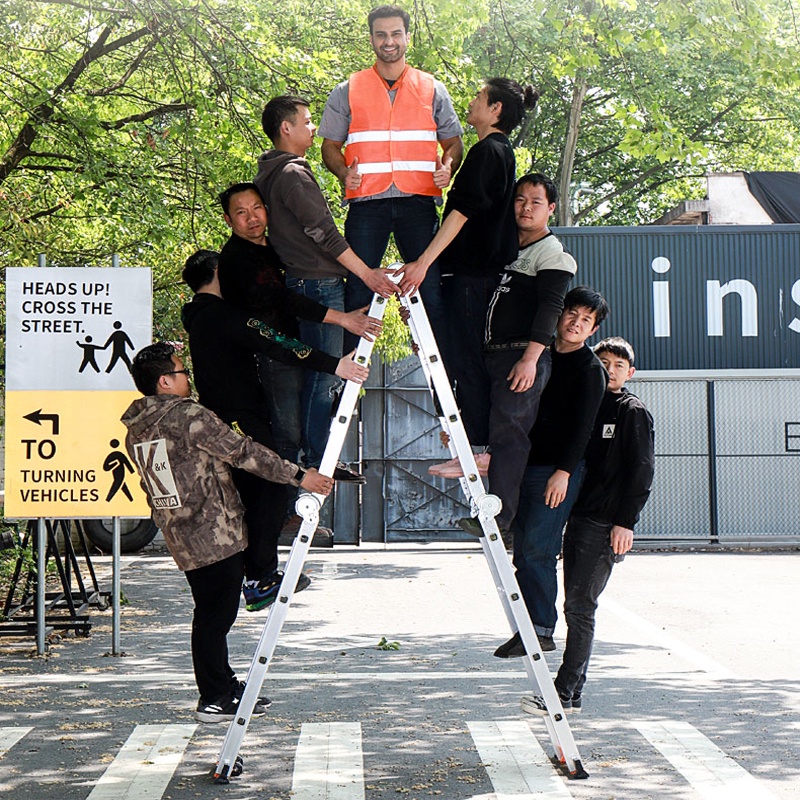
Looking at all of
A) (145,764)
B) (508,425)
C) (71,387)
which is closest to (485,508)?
(508,425)

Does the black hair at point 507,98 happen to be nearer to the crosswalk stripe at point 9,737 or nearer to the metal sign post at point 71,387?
the crosswalk stripe at point 9,737

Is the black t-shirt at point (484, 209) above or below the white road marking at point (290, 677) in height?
above

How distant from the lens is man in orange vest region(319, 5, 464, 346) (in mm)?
6273

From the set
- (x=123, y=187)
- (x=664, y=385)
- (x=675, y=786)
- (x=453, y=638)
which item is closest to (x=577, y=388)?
(x=675, y=786)

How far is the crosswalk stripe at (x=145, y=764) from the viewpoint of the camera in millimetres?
6844

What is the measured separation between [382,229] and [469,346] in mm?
693

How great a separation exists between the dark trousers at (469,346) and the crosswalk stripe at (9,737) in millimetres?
3403

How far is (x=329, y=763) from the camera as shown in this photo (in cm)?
747

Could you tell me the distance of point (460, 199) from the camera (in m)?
6.19

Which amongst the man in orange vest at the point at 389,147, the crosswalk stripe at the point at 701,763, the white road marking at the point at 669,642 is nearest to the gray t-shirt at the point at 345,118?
the man in orange vest at the point at 389,147

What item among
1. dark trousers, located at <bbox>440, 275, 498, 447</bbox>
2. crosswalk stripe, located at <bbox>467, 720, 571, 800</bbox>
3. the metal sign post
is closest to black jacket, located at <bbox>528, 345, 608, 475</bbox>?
dark trousers, located at <bbox>440, 275, 498, 447</bbox>

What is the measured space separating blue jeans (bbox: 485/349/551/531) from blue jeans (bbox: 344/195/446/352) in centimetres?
64

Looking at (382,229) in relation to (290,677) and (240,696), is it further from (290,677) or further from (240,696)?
(290,677)

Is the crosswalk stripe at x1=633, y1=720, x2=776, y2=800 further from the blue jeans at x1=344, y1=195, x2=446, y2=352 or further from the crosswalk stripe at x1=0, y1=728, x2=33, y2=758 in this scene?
the crosswalk stripe at x1=0, y1=728, x2=33, y2=758
